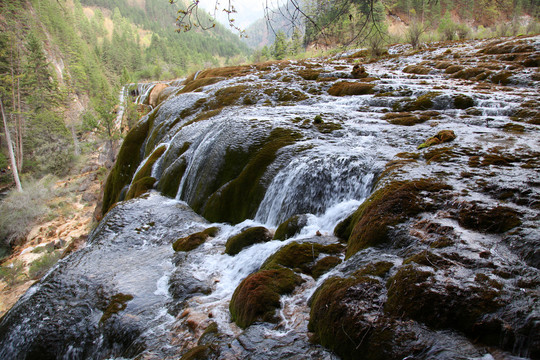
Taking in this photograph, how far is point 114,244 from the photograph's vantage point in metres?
7.18

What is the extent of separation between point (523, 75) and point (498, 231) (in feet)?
39.1

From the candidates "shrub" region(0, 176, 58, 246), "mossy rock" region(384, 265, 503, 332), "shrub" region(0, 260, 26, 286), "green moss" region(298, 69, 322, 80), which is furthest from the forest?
"shrub" region(0, 176, 58, 246)

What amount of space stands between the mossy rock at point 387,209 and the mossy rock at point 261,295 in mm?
904

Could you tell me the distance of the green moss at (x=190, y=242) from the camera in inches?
259

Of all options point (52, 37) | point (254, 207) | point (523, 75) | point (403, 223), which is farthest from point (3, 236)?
point (52, 37)

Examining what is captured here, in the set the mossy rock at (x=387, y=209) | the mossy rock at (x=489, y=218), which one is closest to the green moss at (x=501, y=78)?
the mossy rock at (x=387, y=209)

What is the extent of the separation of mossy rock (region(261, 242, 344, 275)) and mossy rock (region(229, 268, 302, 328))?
0.18 metres

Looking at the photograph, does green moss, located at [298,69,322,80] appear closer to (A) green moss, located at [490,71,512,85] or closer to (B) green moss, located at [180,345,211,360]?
(A) green moss, located at [490,71,512,85]

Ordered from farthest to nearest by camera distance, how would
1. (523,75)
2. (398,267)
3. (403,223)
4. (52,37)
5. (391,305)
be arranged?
1. (52,37)
2. (523,75)
3. (403,223)
4. (398,267)
5. (391,305)

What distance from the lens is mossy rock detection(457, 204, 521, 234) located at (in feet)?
10.4

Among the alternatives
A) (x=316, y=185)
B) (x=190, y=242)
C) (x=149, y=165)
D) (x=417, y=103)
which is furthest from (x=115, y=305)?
(x=417, y=103)

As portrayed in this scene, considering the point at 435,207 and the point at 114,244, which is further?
the point at 114,244

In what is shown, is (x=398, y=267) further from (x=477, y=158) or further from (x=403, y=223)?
(x=477, y=158)

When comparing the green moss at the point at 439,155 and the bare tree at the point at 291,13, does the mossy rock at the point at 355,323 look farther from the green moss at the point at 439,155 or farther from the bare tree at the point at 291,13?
the green moss at the point at 439,155
